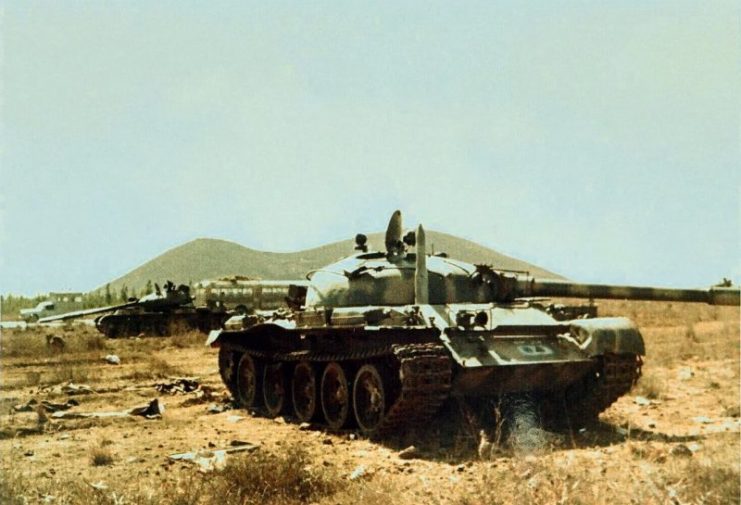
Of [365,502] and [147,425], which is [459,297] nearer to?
[147,425]

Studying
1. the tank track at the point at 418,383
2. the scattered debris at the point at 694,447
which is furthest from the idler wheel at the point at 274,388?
the scattered debris at the point at 694,447

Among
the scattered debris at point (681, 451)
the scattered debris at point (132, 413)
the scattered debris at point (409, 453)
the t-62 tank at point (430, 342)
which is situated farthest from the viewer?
the scattered debris at point (132, 413)

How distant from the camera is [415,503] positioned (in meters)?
5.55

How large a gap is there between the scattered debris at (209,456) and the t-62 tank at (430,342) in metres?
1.51

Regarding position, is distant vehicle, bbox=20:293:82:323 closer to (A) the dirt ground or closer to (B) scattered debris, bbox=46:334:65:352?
(B) scattered debris, bbox=46:334:65:352

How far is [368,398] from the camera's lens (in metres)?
9.48

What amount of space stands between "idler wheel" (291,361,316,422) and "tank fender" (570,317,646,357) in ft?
12.1

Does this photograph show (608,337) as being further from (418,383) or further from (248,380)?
(248,380)

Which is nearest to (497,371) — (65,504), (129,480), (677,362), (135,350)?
(129,480)

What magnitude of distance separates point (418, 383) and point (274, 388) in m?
4.55

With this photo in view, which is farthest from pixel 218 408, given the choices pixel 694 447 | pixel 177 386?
pixel 694 447

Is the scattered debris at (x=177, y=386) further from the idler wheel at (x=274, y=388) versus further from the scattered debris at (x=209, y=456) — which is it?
the scattered debris at (x=209, y=456)

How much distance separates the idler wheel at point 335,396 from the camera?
9766 millimetres

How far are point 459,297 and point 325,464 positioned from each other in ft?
12.1
